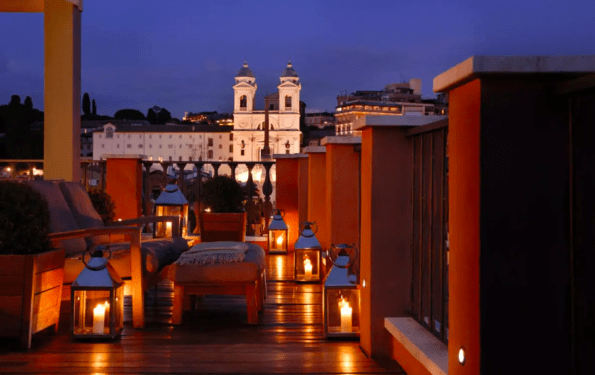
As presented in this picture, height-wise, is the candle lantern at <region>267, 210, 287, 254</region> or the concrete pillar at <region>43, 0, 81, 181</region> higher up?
the concrete pillar at <region>43, 0, 81, 181</region>

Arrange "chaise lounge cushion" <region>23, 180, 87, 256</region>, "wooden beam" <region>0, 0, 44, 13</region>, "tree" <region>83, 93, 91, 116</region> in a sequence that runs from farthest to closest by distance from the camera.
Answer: "tree" <region>83, 93, 91, 116</region>, "wooden beam" <region>0, 0, 44, 13</region>, "chaise lounge cushion" <region>23, 180, 87, 256</region>

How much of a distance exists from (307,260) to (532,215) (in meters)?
3.97

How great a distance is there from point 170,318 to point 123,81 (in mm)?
85889

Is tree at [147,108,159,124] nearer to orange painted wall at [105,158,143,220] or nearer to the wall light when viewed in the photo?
orange painted wall at [105,158,143,220]

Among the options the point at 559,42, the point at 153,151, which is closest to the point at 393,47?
the point at 153,151

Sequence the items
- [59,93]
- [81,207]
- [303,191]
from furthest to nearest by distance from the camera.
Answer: [303,191] → [59,93] → [81,207]

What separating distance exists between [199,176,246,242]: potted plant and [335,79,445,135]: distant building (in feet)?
173

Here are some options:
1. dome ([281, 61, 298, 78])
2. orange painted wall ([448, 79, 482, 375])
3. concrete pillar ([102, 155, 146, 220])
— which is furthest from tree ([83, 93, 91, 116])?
orange painted wall ([448, 79, 482, 375])

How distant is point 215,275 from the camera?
386cm

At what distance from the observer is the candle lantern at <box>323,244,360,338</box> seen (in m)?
3.48

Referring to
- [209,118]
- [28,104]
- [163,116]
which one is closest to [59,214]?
[28,104]

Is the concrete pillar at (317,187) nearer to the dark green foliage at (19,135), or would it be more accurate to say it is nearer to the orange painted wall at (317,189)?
the orange painted wall at (317,189)

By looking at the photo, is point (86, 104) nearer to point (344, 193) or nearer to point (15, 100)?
point (15, 100)

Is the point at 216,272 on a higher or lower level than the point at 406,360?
higher
